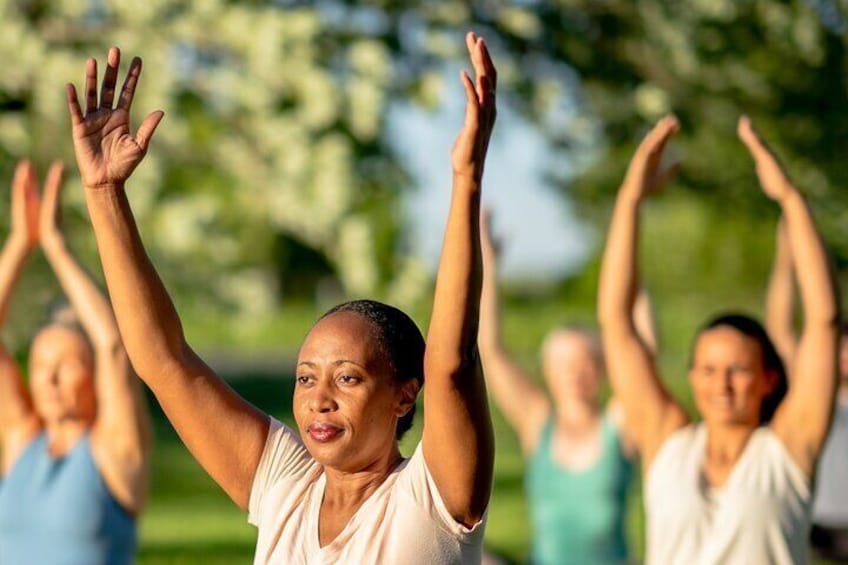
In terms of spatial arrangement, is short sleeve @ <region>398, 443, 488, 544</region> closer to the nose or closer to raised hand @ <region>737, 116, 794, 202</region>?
the nose

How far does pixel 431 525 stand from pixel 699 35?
995 centimetres

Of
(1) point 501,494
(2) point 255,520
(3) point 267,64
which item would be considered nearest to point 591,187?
(1) point 501,494

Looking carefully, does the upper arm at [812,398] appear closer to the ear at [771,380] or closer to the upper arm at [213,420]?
the ear at [771,380]

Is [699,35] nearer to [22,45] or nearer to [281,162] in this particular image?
[281,162]

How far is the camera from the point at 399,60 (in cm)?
1172

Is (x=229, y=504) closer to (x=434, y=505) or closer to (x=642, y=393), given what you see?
(x=642, y=393)

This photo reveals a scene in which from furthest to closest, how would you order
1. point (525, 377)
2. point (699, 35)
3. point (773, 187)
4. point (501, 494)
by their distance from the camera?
point (501, 494)
point (699, 35)
point (525, 377)
point (773, 187)

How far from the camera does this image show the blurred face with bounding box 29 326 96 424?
18.4 ft

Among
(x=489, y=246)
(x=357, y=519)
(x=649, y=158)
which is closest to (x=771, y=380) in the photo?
(x=649, y=158)

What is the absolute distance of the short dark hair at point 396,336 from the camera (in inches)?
130

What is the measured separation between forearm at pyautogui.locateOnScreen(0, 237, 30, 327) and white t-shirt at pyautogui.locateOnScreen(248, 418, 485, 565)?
229 cm

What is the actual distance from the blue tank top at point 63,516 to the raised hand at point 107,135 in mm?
2326

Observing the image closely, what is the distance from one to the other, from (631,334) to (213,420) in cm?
225

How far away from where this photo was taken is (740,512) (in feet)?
16.0
